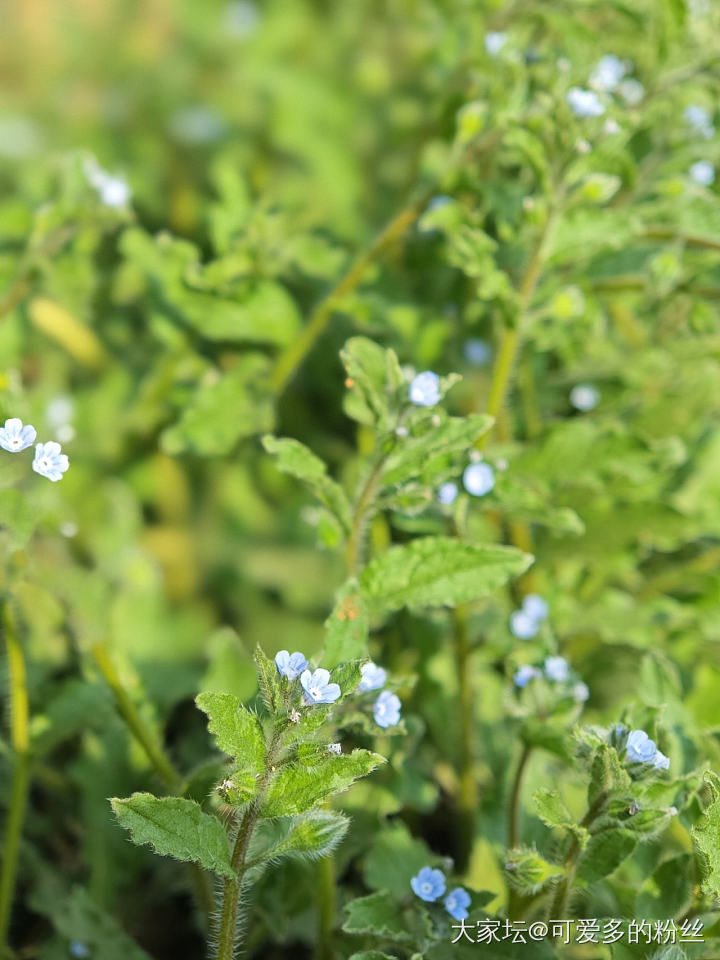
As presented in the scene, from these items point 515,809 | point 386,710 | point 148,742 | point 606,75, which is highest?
point 606,75

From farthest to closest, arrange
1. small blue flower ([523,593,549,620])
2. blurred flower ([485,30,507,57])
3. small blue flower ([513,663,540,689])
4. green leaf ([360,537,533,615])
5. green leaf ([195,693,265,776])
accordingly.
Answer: blurred flower ([485,30,507,57]), small blue flower ([523,593,549,620]), small blue flower ([513,663,540,689]), green leaf ([360,537,533,615]), green leaf ([195,693,265,776])

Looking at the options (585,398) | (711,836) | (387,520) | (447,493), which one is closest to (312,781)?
(711,836)

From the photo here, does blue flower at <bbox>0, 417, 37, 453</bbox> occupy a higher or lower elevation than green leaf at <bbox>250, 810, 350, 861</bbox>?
higher

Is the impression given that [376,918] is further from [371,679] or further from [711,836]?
[711,836]

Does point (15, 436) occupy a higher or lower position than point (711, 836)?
higher

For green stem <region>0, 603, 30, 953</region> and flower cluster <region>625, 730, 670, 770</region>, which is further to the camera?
green stem <region>0, 603, 30, 953</region>

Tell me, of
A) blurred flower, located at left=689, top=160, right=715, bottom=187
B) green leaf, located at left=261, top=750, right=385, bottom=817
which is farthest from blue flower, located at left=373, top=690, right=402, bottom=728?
blurred flower, located at left=689, top=160, right=715, bottom=187

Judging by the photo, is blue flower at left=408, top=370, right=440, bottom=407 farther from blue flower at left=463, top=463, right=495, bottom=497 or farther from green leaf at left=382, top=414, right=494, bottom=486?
blue flower at left=463, top=463, right=495, bottom=497

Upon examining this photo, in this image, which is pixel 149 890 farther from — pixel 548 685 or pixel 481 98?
pixel 481 98
